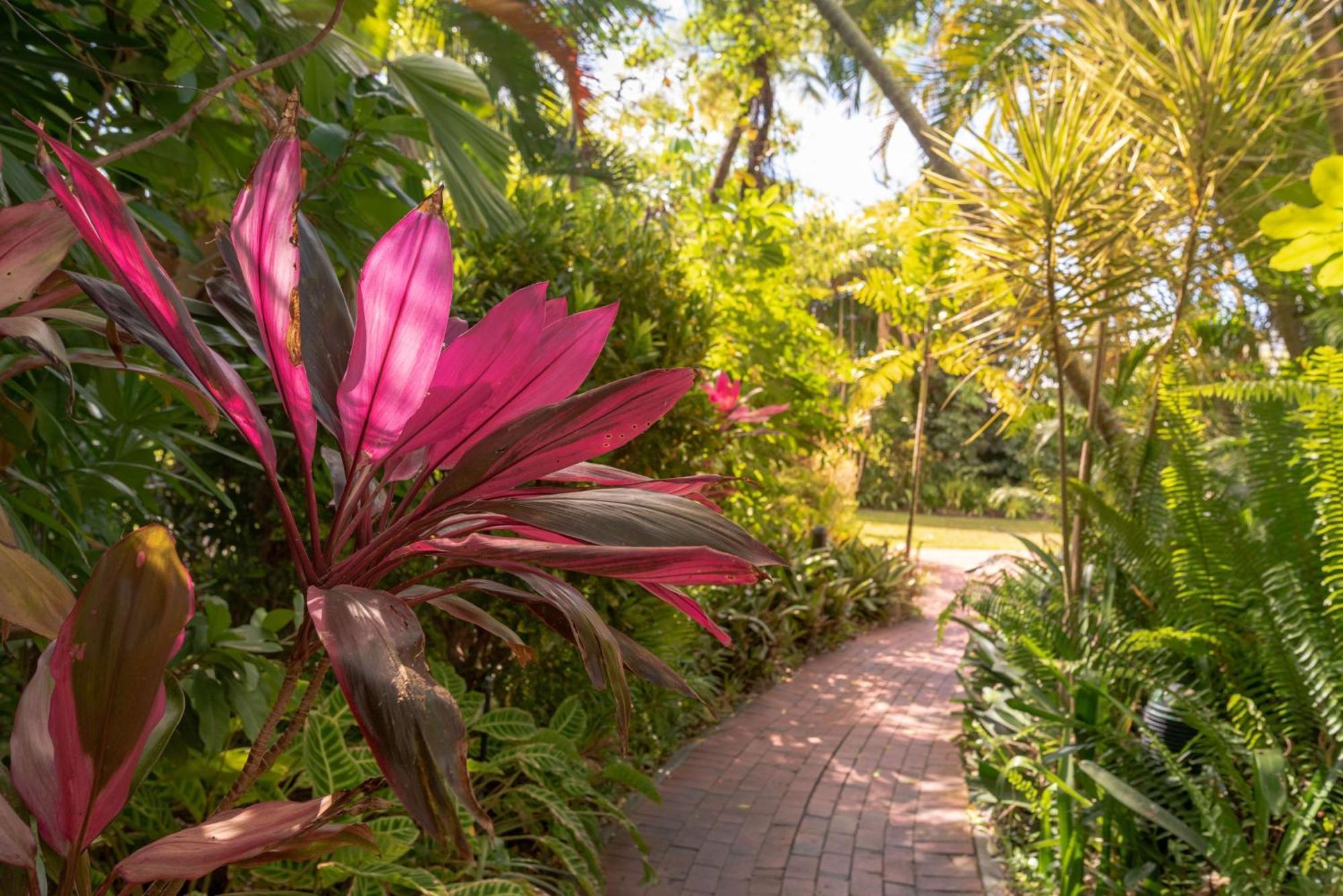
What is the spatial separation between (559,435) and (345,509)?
0.16 meters

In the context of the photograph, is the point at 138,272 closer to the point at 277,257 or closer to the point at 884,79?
the point at 277,257

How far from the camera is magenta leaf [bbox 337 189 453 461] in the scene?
649 mm

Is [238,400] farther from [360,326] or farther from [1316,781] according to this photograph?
[1316,781]

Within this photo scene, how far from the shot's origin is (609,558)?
61 cm

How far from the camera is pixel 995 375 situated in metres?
6.45

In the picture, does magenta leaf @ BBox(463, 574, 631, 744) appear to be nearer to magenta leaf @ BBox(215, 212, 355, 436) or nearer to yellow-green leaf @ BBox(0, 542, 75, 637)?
magenta leaf @ BBox(215, 212, 355, 436)

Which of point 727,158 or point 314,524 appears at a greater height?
point 727,158

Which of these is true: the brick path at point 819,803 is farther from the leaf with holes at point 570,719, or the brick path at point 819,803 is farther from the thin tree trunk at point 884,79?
the thin tree trunk at point 884,79

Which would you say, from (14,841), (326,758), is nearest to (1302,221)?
(14,841)

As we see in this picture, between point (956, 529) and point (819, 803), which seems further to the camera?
point (956, 529)

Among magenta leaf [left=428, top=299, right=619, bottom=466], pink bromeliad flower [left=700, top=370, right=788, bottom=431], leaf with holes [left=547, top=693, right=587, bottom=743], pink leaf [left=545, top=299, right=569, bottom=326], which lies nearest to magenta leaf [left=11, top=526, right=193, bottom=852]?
magenta leaf [left=428, top=299, right=619, bottom=466]

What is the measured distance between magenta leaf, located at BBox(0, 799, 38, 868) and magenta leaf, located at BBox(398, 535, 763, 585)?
0.97 feet

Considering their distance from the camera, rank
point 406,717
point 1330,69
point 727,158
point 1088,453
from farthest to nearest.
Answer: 1. point 727,158
2. point 1330,69
3. point 1088,453
4. point 406,717

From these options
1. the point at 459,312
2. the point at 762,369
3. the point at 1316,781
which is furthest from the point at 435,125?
the point at 762,369
